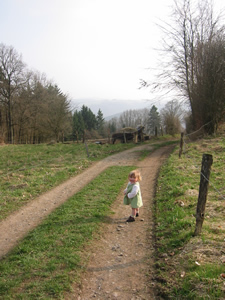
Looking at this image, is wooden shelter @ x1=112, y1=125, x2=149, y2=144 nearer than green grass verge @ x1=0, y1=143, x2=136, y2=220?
No

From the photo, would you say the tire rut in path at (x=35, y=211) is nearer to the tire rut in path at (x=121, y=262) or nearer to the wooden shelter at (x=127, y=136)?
the tire rut in path at (x=121, y=262)

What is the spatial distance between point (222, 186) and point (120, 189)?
3511mm

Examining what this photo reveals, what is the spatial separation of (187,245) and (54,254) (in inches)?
103

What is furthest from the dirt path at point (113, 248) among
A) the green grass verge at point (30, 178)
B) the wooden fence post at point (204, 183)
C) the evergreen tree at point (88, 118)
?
the evergreen tree at point (88, 118)

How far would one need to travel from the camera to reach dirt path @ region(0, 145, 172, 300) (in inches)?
138

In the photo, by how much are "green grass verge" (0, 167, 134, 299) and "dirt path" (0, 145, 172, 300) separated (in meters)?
0.24

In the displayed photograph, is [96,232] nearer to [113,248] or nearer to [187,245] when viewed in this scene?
[113,248]

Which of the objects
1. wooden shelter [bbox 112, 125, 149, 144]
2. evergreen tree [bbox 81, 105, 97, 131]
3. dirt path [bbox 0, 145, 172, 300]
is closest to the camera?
dirt path [bbox 0, 145, 172, 300]

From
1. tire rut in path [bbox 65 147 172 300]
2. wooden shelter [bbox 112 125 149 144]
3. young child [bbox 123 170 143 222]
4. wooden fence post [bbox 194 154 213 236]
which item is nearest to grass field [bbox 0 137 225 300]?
tire rut in path [bbox 65 147 172 300]

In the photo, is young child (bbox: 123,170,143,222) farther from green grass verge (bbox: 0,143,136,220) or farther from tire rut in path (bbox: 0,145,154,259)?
green grass verge (bbox: 0,143,136,220)

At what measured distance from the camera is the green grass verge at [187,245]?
322cm

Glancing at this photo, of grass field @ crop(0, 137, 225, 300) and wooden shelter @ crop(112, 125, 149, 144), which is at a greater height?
wooden shelter @ crop(112, 125, 149, 144)

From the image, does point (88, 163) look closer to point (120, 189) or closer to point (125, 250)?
point (120, 189)

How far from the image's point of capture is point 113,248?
468cm
